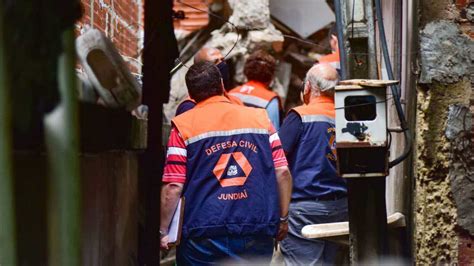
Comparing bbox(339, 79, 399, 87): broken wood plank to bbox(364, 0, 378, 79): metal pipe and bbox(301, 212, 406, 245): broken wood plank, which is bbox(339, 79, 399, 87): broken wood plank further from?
bbox(301, 212, 406, 245): broken wood plank

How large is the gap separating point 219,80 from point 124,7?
4.08 ft

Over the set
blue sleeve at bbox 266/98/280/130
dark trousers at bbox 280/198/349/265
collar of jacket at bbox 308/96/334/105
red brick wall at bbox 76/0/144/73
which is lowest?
dark trousers at bbox 280/198/349/265

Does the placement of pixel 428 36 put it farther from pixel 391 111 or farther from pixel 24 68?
pixel 24 68

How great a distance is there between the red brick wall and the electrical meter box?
1289mm

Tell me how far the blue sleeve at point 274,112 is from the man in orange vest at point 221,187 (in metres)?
1.99

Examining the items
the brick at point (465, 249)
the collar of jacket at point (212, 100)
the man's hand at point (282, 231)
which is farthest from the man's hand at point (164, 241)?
the brick at point (465, 249)

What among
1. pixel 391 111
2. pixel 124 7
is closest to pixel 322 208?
pixel 391 111

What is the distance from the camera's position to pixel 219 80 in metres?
4.70

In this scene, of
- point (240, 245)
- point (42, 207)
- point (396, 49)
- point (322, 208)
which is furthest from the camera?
point (396, 49)

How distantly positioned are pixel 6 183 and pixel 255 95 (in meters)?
4.66

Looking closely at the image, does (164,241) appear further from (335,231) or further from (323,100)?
(323,100)

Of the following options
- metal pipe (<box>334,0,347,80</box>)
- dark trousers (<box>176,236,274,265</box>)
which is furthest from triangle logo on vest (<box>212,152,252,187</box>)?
metal pipe (<box>334,0,347,80</box>)

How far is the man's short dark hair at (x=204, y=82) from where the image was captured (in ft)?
15.3

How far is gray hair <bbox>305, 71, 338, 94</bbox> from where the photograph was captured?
17.4 feet
